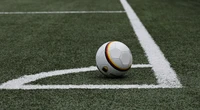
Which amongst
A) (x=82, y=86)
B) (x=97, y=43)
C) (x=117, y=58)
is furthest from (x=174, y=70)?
(x=97, y=43)

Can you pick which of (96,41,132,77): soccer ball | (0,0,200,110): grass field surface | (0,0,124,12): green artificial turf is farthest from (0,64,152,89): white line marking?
(0,0,124,12): green artificial turf

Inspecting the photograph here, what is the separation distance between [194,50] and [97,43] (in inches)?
51.6

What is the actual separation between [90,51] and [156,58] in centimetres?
86

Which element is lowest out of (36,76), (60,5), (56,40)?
(60,5)

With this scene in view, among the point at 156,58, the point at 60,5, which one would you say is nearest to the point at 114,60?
the point at 156,58

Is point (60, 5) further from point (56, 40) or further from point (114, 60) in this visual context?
point (114, 60)

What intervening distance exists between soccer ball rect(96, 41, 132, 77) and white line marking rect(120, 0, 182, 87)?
0.33 m

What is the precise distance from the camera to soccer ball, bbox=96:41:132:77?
12.8ft

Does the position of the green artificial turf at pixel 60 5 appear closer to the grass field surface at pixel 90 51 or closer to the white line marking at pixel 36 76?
the grass field surface at pixel 90 51

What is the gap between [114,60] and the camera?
393 centimetres

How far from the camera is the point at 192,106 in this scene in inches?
123

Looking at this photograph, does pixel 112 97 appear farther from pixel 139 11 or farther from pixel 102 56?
pixel 139 11

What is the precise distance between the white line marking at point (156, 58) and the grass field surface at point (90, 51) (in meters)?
0.06

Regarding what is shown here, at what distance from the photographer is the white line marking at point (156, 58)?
3833mm
